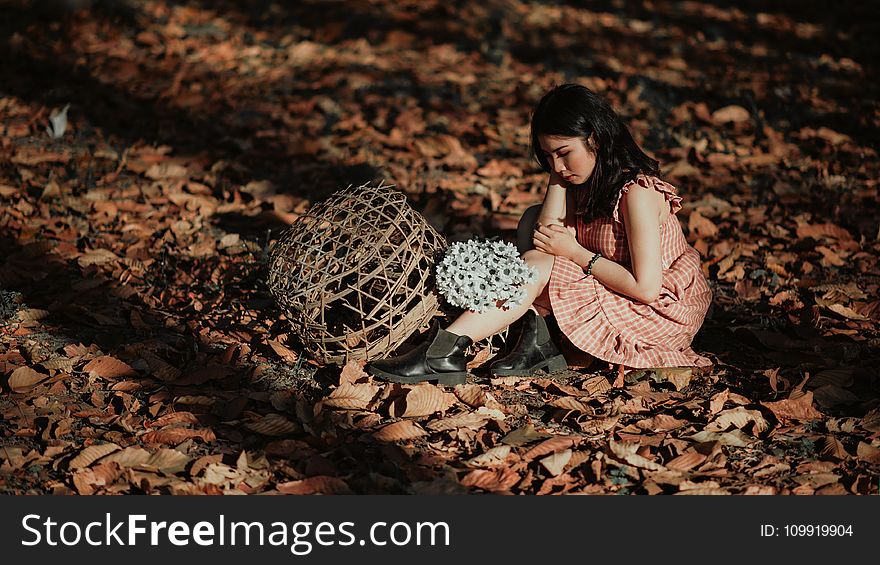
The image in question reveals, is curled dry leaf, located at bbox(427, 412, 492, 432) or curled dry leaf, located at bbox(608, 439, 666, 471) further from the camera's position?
curled dry leaf, located at bbox(427, 412, 492, 432)

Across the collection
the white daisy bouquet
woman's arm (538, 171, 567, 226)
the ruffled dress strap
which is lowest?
the white daisy bouquet

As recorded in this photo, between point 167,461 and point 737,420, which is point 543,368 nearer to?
point 737,420

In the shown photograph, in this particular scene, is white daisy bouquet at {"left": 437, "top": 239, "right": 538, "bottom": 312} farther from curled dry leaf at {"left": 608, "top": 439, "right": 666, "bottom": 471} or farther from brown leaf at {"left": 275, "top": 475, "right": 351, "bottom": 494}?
brown leaf at {"left": 275, "top": 475, "right": 351, "bottom": 494}

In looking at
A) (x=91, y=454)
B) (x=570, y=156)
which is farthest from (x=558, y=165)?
(x=91, y=454)

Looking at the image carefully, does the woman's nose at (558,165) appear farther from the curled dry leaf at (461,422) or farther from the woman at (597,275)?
the curled dry leaf at (461,422)

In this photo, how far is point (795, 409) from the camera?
120 inches

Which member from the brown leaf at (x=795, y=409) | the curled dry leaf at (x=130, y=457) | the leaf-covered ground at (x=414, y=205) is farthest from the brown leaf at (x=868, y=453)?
the curled dry leaf at (x=130, y=457)

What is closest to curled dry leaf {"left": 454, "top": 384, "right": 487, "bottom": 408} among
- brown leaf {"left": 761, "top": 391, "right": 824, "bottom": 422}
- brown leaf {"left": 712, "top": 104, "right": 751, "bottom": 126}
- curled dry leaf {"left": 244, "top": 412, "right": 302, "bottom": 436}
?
curled dry leaf {"left": 244, "top": 412, "right": 302, "bottom": 436}

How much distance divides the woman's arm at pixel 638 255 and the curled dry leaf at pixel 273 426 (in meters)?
1.21

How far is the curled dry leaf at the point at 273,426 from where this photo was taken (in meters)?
2.91

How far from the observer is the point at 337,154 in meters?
5.64

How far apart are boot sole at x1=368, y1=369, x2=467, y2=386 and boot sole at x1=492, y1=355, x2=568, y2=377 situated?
0.54ft

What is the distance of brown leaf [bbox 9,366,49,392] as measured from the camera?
306 cm

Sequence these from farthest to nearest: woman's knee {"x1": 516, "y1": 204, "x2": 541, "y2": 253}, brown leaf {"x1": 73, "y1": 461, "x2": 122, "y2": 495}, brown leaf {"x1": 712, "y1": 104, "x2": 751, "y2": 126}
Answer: brown leaf {"x1": 712, "y1": 104, "x2": 751, "y2": 126}
woman's knee {"x1": 516, "y1": 204, "x2": 541, "y2": 253}
brown leaf {"x1": 73, "y1": 461, "x2": 122, "y2": 495}
